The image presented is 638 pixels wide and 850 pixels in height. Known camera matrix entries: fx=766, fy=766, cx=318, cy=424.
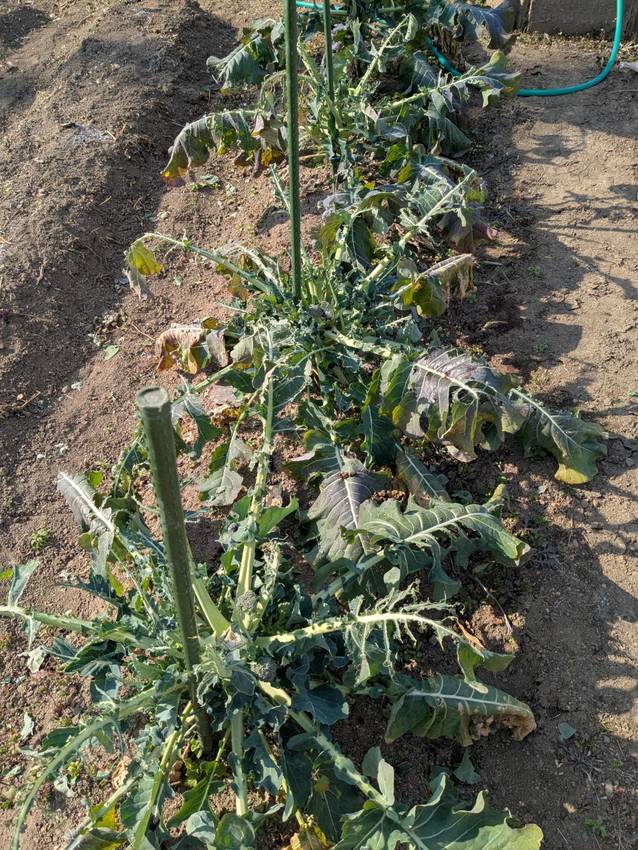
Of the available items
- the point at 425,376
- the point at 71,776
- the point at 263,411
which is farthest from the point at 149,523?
the point at 425,376

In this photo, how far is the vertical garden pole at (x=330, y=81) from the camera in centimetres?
386

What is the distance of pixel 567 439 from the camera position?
10.0 ft

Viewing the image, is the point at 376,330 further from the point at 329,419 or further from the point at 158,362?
the point at 158,362

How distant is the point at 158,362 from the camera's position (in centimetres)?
387

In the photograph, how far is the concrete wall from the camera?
5730 mm

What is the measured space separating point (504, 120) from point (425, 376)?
9.91 ft

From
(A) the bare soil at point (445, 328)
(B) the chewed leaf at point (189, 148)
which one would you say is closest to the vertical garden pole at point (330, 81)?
(A) the bare soil at point (445, 328)

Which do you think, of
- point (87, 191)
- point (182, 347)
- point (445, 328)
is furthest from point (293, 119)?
point (87, 191)

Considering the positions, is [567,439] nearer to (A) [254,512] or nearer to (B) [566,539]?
(B) [566,539]

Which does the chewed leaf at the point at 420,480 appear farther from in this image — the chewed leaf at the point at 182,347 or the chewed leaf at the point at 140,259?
the chewed leaf at the point at 140,259

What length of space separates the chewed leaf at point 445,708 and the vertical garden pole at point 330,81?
2962 millimetres

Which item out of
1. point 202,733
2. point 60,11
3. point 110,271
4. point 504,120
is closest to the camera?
point 202,733

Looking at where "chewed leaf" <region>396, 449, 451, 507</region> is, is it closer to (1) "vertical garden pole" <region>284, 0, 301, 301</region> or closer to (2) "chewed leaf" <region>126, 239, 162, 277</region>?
(1) "vertical garden pole" <region>284, 0, 301, 301</region>

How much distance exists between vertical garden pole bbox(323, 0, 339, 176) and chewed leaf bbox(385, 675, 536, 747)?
9.72 feet
